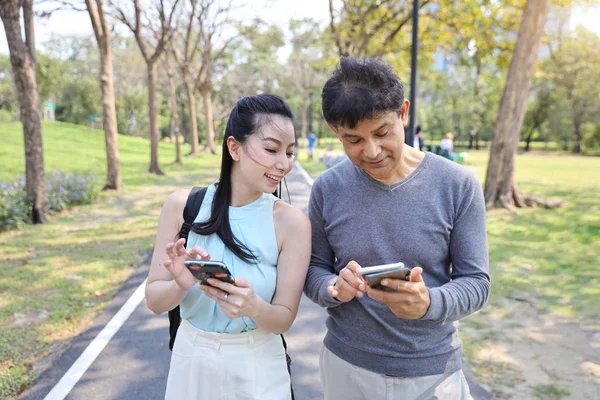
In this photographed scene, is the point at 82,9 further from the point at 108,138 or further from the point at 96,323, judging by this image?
the point at 96,323

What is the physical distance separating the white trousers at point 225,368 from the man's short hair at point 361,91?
96 cm

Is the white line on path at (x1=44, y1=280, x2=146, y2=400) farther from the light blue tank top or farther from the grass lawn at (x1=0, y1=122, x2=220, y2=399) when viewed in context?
the light blue tank top

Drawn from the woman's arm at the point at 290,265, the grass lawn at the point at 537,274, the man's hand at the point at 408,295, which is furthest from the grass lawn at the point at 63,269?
the grass lawn at the point at 537,274

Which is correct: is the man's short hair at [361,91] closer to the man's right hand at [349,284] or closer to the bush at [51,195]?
the man's right hand at [349,284]

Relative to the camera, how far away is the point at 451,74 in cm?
6581

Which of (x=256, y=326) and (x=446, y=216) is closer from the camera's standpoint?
(x=446, y=216)

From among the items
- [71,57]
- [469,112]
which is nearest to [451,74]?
[469,112]

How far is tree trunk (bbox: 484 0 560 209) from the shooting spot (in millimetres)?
11555

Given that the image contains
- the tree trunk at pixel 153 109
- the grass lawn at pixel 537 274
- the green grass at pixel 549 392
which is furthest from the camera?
the tree trunk at pixel 153 109

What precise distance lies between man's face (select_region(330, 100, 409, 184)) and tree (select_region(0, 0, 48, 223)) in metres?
9.95

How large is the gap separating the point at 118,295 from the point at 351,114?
17.1 ft

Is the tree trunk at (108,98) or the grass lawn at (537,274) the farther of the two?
the tree trunk at (108,98)

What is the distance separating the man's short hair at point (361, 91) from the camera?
6.05 ft

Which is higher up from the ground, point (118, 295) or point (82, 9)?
point (82, 9)
